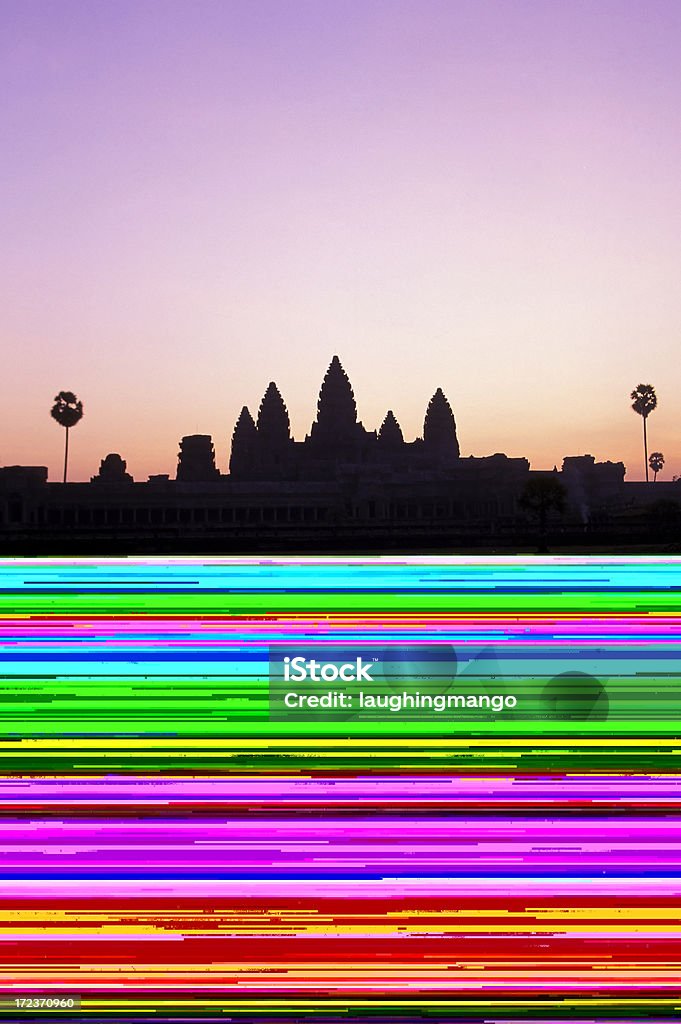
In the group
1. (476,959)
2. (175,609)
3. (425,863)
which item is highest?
(175,609)

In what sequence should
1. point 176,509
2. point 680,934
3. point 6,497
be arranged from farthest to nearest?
point 176,509 < point 6,497 < point 680,934

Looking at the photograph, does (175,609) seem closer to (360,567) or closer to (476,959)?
(360,567)

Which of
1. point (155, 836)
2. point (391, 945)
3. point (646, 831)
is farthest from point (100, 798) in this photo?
point (646, 831)

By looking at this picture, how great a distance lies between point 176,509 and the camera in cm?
14712

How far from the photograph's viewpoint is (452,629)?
9.35 ft

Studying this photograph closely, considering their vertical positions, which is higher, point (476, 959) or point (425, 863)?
point (425, 863)

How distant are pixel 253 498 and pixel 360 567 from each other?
5808 inches

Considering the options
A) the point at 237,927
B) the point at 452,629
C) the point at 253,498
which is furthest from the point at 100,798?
the point at 253,498

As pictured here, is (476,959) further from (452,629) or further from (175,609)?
(175,609)

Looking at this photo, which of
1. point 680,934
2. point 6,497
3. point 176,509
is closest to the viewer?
point 680,934

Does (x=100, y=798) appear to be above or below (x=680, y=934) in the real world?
above

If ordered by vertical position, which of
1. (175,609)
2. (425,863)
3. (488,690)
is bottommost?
(425,863)

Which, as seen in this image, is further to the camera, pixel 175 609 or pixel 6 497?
pixel 6 497

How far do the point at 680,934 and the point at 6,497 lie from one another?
138541 millimetres
